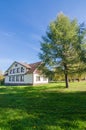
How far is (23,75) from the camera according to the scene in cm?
4981

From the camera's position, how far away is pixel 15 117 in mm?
8805

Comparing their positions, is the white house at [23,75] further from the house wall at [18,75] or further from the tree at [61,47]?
the tree at [61,47]

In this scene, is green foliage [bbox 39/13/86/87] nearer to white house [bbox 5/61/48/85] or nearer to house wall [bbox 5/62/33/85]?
white house [bbox 5/61/48/85]

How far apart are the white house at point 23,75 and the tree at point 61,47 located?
52.1 feet

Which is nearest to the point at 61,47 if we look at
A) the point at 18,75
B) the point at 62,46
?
the point at 62,46

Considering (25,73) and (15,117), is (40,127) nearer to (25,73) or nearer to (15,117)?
(15,117)

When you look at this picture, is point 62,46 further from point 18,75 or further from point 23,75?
point 18,75

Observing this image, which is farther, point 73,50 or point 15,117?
point 73,50

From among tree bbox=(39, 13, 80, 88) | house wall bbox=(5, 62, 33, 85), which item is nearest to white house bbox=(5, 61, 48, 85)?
house wall bbox=(5, 62, 33, 85)

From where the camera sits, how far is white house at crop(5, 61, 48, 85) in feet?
152

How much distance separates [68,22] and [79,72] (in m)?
7.95

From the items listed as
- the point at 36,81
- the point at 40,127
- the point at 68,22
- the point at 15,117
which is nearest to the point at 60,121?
the point at 40,127

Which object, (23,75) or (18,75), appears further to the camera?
(18,75)

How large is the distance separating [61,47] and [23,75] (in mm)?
24473
